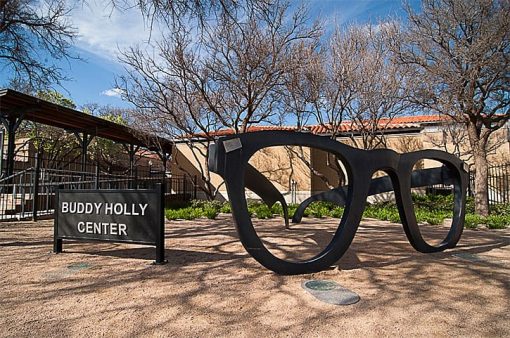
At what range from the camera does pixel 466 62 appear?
34.2 feet

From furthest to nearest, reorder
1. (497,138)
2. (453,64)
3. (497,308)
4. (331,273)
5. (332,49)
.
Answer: (497,138) → (332,49) → (453,64) → (331,273) → (497,308)

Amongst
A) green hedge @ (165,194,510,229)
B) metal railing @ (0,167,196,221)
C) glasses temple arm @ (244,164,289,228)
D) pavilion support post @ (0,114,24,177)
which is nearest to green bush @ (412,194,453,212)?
green hedge @ (165,194,510,229)

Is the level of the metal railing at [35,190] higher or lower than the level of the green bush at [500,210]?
higher

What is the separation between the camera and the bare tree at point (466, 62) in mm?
10055

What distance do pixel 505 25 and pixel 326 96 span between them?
253 inches

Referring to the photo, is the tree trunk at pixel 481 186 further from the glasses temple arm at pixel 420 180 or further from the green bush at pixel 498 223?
the glasses temple arm at pixel 420 180

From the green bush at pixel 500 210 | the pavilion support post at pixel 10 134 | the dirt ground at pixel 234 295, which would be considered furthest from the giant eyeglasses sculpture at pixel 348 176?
the pavilion support post at pixel 10 134

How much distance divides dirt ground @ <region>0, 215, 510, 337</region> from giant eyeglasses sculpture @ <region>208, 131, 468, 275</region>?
0.68 feet

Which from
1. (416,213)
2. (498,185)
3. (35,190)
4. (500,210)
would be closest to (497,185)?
(498,185)

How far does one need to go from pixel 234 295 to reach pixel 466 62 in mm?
10883

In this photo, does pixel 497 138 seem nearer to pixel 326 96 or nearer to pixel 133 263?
pixel 326 96

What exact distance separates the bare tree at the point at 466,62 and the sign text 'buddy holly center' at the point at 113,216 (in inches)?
402

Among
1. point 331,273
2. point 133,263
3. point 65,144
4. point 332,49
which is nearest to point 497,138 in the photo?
point 332,49

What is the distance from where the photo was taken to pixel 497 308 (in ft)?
9.18
